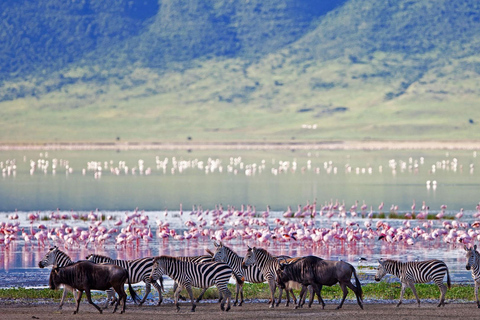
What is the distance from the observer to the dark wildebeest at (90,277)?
13.7 meters

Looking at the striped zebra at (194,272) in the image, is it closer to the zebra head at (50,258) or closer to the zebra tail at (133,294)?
the zebra tail at (133,294)

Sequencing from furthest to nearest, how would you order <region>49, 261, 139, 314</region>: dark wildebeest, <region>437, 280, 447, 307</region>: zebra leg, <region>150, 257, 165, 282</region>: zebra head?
<region>437, 280, 447, 307</region>: zebra leg
<region>150, 257, 165, 282</region>: zebra head
<region>49, 261, 139, 314</region>: dark wildebeest

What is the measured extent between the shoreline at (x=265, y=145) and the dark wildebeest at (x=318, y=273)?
87.9 metres

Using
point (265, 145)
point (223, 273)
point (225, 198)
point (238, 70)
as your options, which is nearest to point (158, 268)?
point (223, 273)

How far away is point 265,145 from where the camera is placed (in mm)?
107812

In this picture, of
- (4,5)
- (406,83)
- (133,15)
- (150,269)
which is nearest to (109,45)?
(133,15)

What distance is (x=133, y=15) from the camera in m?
172

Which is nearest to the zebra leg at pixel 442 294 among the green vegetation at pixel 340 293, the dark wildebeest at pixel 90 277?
the green vegetation at pixel 340 293

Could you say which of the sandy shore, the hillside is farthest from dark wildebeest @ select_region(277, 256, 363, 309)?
the hillside

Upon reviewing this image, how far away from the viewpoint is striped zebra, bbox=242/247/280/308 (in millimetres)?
14602

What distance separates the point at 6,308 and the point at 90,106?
11950 centimetres

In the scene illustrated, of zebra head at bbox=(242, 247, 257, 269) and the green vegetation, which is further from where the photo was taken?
the green vegetation

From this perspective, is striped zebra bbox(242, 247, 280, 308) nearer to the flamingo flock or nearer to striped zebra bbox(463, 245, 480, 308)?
striped zebra bbox(463, 245, 480, 308)

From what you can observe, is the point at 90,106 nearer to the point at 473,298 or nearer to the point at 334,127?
the point at 334,127
